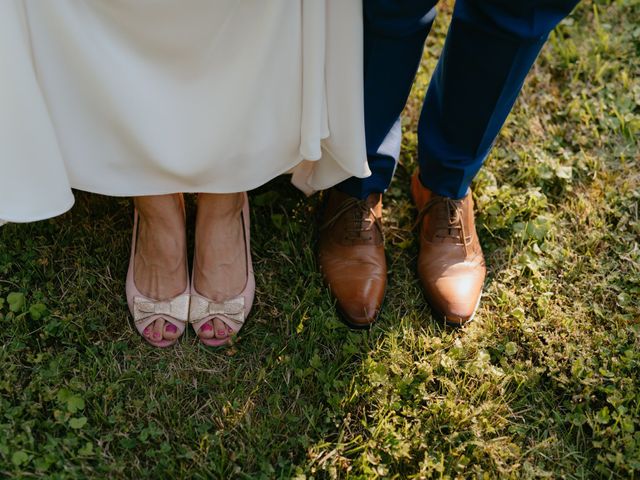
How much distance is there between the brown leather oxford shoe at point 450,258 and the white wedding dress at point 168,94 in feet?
1.27

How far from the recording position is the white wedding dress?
1599 millimetres

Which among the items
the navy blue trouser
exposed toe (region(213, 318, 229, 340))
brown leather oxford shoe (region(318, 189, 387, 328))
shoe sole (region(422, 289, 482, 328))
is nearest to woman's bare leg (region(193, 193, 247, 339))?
exposed toe (region(213, 318, 229, 340))

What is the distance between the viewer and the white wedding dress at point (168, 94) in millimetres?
1599

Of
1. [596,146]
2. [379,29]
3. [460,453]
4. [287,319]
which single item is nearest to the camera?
[379,29]

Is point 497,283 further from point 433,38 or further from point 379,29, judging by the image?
point 433,38

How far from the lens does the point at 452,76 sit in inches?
73.8

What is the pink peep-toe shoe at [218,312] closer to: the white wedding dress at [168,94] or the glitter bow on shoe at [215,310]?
the glitter bow on shoe at [215,310]

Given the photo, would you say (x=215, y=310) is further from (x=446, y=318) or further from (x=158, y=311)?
(x=446, y=318)

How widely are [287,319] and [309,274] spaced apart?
18 cm

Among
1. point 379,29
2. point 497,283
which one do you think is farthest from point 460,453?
point 379,29

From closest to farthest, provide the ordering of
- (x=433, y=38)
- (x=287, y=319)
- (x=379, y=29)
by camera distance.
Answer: (x=379, y=29) < (x=287, y=319) < (x=433, y=38)

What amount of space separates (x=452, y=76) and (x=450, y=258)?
22.4 inches

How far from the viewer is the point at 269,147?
6.13ft

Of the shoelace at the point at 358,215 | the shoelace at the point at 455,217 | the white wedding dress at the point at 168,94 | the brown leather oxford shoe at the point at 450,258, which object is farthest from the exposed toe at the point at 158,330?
the shoelace at the point at 455,217
